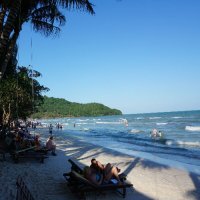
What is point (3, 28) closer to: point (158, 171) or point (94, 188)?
point (94, 188)

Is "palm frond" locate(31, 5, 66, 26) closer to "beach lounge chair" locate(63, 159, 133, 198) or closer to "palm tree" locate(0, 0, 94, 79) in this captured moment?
"palm tree" locate(0, 0, 94, 79)

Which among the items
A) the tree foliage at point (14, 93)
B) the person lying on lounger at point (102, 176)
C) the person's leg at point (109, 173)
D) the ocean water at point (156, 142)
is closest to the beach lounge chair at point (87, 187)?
the person lying on lounger at point (102, 176)

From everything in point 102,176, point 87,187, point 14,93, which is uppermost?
point 14,93

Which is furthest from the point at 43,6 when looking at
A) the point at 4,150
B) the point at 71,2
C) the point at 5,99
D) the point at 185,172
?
the point at 5,99

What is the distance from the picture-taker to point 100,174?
7.59 metres

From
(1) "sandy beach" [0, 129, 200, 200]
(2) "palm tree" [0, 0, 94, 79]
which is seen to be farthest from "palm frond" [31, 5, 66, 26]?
(1) "sandy beach" [0, 129, 200, 200]

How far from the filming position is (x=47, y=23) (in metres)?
12.3

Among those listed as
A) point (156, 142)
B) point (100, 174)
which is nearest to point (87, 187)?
point (100, 174)

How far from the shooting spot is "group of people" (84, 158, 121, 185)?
7.46 metres

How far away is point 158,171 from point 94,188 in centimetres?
541

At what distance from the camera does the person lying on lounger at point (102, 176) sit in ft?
24.4

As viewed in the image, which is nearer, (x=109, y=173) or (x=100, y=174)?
(x=100, y=174)

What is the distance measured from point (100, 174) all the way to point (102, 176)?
0.08 m

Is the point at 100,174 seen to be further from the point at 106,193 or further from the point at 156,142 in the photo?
the point at 156,142
